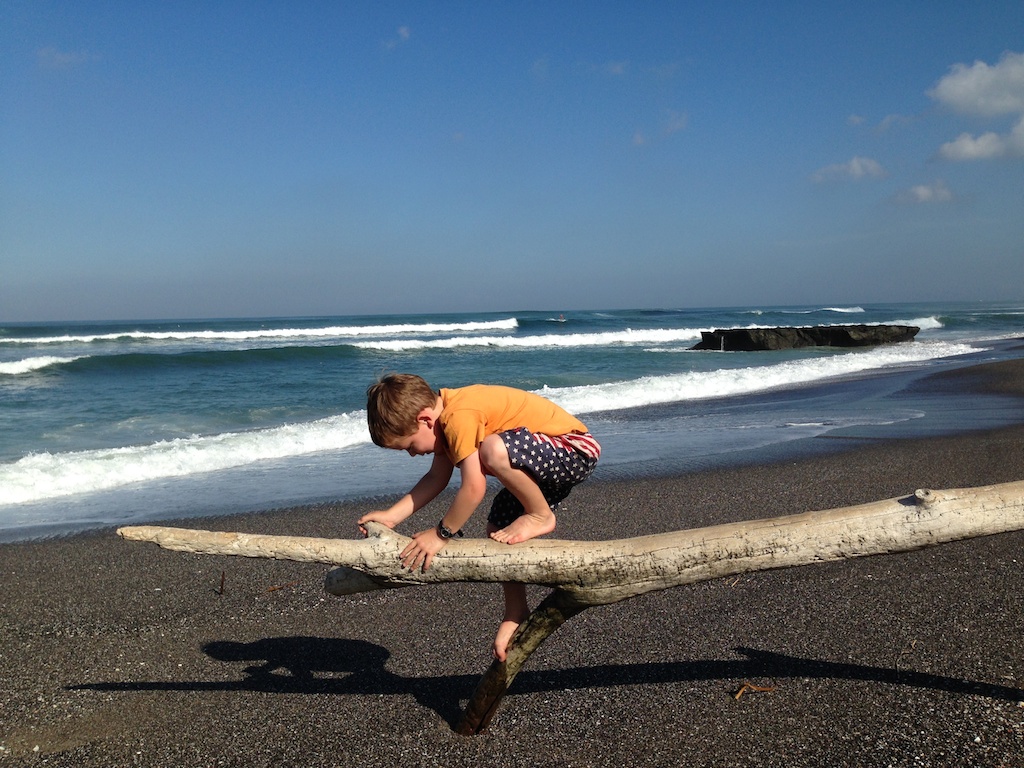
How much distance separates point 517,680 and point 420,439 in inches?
51.4

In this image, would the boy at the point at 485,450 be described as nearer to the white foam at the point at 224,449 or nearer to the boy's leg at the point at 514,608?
the boy's leg at the point at 514,608

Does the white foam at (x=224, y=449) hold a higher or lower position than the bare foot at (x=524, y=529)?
lower

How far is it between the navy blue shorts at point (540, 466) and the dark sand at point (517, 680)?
2.75ft

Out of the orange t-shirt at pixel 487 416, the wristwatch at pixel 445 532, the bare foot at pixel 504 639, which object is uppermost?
the orange t-shirt at pixel 487 416

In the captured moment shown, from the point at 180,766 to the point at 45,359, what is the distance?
100.0ft

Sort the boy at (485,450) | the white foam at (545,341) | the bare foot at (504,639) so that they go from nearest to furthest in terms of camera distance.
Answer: the boy at (485,450) < the bare foot at (504,639) < the white foam at (545,341)

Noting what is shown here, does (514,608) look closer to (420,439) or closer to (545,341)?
(420,439)

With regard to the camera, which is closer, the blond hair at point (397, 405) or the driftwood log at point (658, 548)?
the driftwood log at point (658, 548)

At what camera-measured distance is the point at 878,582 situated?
14.5ft

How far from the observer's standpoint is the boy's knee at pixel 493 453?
2.98 m

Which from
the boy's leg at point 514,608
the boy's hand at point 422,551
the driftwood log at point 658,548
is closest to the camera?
the driftwood log at point 658,548

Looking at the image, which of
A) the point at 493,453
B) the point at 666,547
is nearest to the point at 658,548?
the point at 666,547

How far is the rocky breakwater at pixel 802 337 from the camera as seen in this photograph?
33094mm

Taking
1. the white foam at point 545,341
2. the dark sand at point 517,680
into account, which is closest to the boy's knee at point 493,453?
the dark sand at point 517,680
